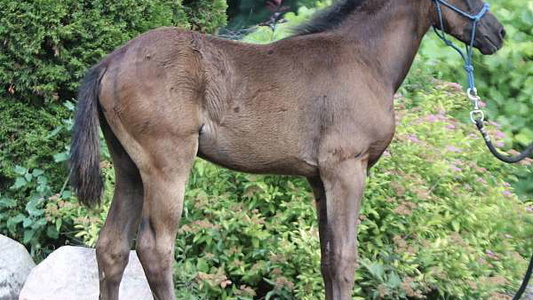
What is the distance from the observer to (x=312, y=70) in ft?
13.7

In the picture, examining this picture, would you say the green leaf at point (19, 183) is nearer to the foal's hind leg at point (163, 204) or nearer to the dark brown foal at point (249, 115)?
the dark brown foal at point (249, 115)

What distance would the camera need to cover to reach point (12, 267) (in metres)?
5.36

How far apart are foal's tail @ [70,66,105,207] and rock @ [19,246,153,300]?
1037mm

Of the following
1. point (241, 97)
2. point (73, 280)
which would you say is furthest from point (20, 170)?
point (241, 97)

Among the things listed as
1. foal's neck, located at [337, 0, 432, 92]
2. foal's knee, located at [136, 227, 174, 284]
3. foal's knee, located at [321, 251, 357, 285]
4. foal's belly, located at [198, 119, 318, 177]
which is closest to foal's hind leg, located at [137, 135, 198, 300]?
foal's knee, located at [136, 227, 174, 284]

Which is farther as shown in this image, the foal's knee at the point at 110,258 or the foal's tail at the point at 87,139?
the foal's knee at the point at 110,258

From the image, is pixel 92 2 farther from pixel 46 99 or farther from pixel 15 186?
pixel 15 186

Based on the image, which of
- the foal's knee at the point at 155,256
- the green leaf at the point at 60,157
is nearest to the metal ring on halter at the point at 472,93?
the foal's knee at the point at 155,256

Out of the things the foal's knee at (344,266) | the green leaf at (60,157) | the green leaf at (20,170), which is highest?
the foal's knee at (344,266)

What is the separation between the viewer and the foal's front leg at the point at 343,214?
406 cm

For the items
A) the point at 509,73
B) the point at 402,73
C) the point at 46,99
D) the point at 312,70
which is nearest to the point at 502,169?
the point at 509,73

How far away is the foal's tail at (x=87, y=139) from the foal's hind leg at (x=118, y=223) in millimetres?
152

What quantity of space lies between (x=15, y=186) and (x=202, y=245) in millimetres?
1415

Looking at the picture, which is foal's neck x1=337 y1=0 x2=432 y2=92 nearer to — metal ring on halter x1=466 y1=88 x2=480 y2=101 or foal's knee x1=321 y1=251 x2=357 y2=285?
metal ring on halter x1=466 y1=88 x2=480 y2=101
